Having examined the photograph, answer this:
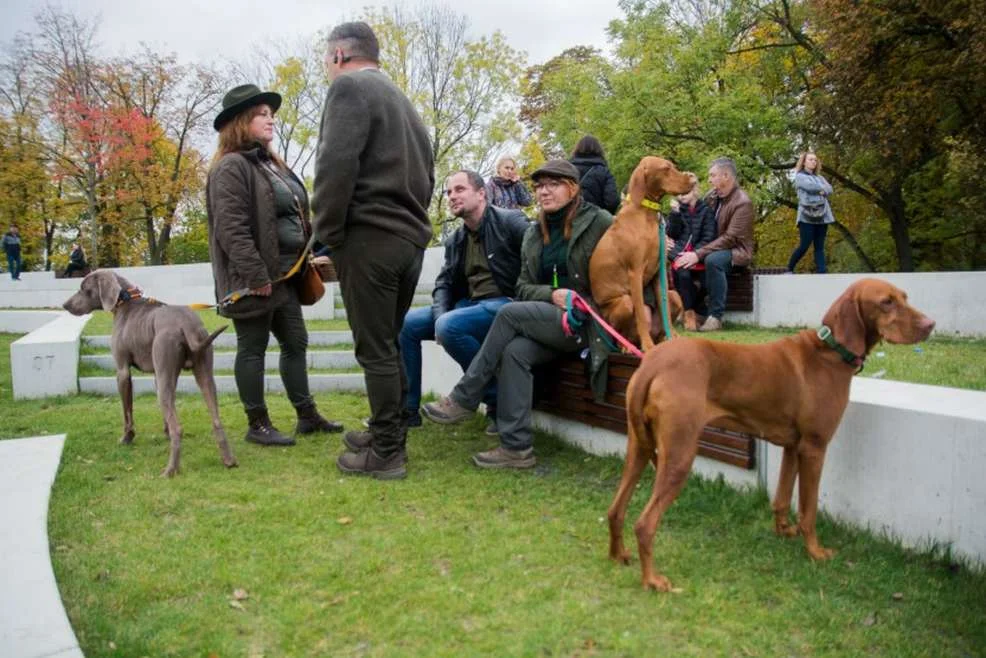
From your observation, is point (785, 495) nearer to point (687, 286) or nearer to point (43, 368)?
point (687, 286)

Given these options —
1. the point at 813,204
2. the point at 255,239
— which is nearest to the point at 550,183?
the point at 255,239

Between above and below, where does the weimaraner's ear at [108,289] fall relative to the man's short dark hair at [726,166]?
below

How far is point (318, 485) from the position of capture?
4434 millimetres

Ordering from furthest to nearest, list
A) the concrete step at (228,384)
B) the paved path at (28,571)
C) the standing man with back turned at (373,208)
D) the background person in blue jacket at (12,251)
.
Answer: the background person in blue jacket at (12,251) < the concrete step at (228,384) < the standing man with back turned at (373,208) < the paved path at (28,571)

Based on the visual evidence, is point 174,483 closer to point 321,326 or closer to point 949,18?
point 321,326

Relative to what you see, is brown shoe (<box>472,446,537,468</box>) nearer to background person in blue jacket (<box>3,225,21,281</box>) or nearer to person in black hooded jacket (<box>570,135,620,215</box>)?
person in black hooded jacket (<box>570,135,620,215</box>)

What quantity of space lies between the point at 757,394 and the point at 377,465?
7.84ft

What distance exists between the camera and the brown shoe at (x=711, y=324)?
27.9 ft

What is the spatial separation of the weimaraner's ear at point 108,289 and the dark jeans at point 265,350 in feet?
2.90

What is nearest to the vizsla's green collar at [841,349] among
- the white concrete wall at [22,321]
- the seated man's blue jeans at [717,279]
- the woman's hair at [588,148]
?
the woman's hair at [588,148]

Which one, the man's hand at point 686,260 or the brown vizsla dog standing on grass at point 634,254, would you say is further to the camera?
the man's hand at point 686,260

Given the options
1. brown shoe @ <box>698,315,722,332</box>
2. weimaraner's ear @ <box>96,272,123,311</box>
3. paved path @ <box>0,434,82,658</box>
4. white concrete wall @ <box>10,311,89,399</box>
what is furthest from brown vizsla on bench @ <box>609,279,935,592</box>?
white concrete wall @ <box>10,311,89,399</box>

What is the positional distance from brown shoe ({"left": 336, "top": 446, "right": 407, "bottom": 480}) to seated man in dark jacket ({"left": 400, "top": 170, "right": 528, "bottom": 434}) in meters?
0.98

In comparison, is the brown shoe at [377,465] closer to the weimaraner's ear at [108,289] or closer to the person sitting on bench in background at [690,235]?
the weimaraner's ear at [108,289]
